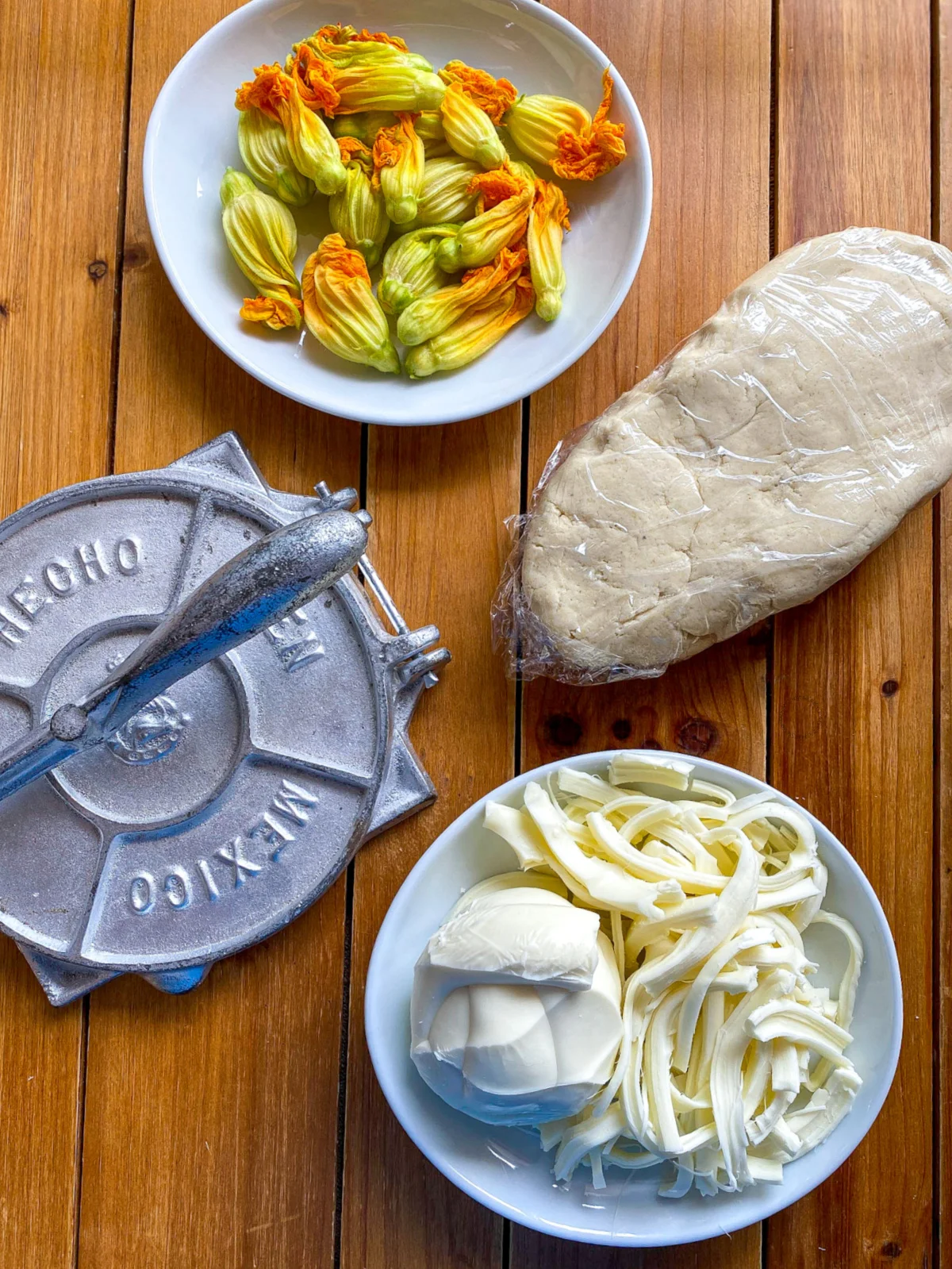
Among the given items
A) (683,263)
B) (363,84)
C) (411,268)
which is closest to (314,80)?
(363,84)

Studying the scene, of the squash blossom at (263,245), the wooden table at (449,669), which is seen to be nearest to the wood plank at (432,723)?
the wooden table at (449,669)

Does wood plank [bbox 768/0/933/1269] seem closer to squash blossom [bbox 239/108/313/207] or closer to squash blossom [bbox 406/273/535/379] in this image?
squash blossom [bbox 406/273/535/379]

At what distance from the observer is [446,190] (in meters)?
0.69

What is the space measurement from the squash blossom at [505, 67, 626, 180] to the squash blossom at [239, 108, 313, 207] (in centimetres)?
15

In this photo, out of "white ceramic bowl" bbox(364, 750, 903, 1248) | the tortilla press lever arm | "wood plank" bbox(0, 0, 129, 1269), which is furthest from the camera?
"wood plank" bbox(0, 0, 129, 1269)

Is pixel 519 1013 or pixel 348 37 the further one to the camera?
pixel 348 37

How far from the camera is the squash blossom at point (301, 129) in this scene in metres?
0.67

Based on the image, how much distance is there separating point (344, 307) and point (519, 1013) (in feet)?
1.48

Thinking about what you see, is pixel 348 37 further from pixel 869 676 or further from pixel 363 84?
pixel 869 676

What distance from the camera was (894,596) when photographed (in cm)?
73

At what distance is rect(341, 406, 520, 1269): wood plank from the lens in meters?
0.70

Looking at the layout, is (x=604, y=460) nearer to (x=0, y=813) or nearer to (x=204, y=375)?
(x=204, y=375)

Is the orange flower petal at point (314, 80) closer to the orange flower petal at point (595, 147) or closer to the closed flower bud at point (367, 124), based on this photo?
the closed flower bud at point (367, 124)

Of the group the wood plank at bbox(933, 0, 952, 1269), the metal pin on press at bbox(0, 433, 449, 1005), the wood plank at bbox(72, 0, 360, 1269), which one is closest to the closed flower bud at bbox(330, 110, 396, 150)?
the metal pin on press at bbox(0, 433, 449, 1005)
